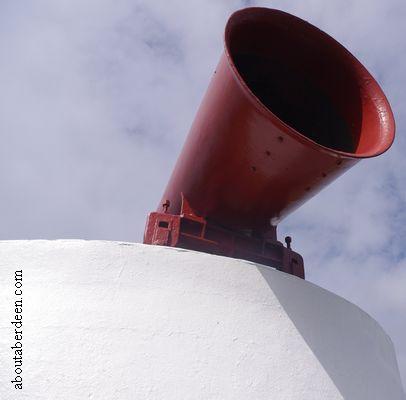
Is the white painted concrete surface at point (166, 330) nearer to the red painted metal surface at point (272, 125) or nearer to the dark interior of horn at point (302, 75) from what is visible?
the red painted metal surface at point (272, 125)

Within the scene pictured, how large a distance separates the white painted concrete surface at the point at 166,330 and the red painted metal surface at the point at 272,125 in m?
0.55

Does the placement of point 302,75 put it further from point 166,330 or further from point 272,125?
point 166,330

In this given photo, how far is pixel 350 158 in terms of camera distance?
2.89m

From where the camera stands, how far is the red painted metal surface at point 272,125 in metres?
3.01

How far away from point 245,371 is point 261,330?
0.25 meters

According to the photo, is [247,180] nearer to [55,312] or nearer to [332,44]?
[332,44]

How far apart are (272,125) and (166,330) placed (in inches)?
44.4

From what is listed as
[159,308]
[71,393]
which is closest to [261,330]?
[159,308]

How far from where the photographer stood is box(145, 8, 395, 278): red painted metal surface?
9.87 ft

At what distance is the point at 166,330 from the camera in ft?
8.79

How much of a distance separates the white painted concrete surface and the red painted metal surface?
0.55 meters

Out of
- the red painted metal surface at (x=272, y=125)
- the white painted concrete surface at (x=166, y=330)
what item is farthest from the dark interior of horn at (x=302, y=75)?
the white painted concrete surface at (x=166, y=330)

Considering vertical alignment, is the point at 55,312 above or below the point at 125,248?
below

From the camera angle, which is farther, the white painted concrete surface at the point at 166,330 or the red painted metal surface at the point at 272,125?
the red painted metal surface at the point at 272,125
